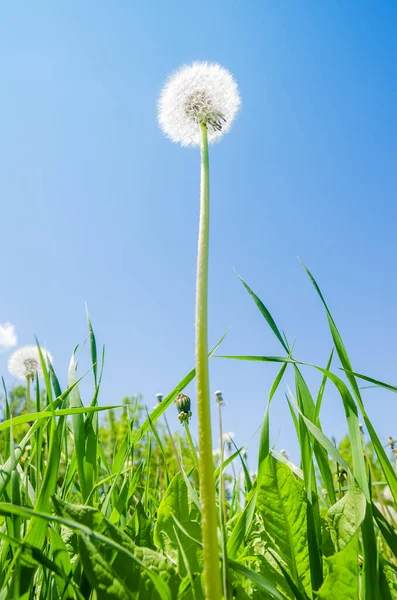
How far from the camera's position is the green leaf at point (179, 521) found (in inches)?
40.1

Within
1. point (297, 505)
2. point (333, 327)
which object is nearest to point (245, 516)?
point (297, 505)

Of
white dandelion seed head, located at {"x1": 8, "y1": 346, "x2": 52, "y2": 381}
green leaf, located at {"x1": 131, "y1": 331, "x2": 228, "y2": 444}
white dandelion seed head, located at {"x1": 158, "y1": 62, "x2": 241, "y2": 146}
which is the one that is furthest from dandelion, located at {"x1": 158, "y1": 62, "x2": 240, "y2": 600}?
white dandelion seed head, located at {"x1": 8, "y1": 346, "x2": 52, "y2": 381}

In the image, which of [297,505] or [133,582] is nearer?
[133,582]

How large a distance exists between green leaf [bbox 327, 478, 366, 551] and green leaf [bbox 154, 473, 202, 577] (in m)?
0.27

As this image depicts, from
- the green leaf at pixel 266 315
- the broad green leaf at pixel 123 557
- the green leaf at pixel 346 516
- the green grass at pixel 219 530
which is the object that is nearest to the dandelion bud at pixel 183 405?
the green grass at pixel 219 530

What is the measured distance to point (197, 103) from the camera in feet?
4.51

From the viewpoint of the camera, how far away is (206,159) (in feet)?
3.40

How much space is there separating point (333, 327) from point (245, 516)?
46 centimetres

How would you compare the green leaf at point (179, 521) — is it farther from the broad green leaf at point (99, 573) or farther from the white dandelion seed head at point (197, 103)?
the white dandelion seed head at point (197, 103)

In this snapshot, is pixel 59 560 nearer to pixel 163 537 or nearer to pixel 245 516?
pixel 163 537

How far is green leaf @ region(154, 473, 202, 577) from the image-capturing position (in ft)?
3.34

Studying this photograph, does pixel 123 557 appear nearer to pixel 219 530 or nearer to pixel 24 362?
pixel 219 530

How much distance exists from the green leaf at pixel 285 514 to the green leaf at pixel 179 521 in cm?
15

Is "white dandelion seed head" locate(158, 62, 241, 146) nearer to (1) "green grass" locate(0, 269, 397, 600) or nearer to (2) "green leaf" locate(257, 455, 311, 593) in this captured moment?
(1) "green grass" locate(0, 269, 397, 600)
